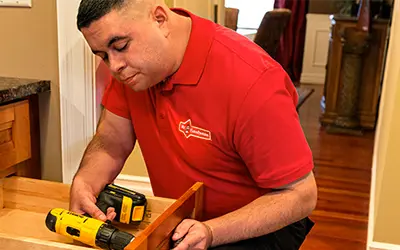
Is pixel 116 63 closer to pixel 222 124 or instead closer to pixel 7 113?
pixel 222 124

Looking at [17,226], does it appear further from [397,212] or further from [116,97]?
[397,212]

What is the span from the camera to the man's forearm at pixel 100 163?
50.0 inches

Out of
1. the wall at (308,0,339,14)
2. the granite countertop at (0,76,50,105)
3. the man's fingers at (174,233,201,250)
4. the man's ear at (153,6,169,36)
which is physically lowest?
the man's fingers at (174,233,201,250)

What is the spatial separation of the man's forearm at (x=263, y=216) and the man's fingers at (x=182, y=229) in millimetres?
52

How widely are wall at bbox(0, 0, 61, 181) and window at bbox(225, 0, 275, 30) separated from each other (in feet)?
16.6

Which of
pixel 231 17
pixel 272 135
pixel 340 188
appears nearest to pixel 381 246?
pixel 340 188

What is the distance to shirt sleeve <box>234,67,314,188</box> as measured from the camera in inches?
39.9

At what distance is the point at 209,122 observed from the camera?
1094 millimetres

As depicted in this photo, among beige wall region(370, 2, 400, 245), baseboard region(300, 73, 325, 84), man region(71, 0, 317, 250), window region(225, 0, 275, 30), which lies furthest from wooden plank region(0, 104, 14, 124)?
baseboard region(300, 73, 325, 84)

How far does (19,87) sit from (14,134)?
0.13 m

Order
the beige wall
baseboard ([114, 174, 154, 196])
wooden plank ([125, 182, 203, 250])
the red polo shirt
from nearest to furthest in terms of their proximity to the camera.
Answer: wooden plank ([125, 182, 203, 250])
the red polo shirt
the beige wall
baseboard ([114, 174, 154, 196])

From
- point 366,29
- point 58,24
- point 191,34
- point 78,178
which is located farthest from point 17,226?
point 366,29

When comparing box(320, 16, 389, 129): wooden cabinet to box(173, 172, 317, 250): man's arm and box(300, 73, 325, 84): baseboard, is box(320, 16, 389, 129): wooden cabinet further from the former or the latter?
box(173, 172, 317, 250): man's arm

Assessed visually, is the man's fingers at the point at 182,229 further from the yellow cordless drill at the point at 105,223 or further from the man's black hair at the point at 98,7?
the man's black hair at the point at 98,7
